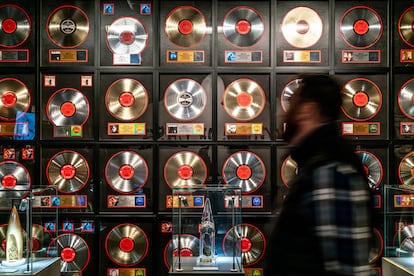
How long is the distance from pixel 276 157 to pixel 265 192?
1.17 feet

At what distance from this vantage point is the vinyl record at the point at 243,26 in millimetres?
4363

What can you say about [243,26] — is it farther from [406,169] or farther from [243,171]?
[406,169]

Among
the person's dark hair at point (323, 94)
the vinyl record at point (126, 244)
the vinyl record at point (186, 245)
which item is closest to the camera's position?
the person's dark hair at point (323, 94)

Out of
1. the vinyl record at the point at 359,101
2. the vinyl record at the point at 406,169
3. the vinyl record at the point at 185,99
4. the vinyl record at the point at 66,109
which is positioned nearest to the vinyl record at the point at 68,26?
the vinyl record at the point at 66,109

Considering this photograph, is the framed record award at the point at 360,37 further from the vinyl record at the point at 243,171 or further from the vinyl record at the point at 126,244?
the vinyl record at the point at 126,244

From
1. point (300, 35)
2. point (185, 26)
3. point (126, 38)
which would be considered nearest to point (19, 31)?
point (126, 38)

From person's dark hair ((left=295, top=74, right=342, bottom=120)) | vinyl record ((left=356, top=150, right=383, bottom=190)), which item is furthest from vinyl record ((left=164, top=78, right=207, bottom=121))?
person's dark hair ((left=295, top=74, right=342, bottom=120))

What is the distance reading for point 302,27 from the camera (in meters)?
4.37

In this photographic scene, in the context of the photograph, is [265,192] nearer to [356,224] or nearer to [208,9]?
[208,9]

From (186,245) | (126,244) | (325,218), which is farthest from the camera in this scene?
(126,244)

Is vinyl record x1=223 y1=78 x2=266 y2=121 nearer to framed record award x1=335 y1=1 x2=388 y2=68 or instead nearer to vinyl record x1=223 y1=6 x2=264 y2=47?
vinyl record x1=223 y1=6 x2=264 y2=47

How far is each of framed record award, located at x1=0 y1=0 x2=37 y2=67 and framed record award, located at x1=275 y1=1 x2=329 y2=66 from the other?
2401 millimetres

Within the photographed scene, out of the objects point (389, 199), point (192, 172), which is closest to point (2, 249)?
point (192, 172)

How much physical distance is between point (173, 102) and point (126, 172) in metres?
0.82
